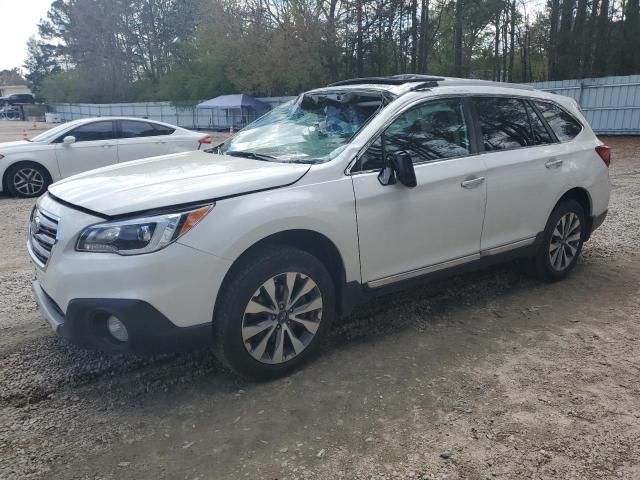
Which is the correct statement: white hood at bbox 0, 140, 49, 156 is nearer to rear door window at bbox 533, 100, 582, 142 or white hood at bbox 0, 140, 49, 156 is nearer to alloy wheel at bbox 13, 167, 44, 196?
alloy wheel at bbox 13, 167, 44, 196

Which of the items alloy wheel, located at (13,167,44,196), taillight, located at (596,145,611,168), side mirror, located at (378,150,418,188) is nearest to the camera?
side mirror, located at (378,150,418,188)

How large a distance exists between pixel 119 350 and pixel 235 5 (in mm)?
38169

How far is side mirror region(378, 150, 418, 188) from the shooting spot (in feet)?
11.1

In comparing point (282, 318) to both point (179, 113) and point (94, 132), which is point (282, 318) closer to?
point (94, 132)

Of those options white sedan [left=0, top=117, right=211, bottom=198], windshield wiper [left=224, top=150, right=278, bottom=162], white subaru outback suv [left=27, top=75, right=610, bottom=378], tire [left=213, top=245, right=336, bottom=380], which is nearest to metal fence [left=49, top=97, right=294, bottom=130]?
white sedan [left=0, top=117, right=211, bottom=198]

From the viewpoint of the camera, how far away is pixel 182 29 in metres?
55.9

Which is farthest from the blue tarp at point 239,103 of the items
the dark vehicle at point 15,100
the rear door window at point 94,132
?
the dark vehicle at point 15,100

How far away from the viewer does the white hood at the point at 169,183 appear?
284 centimetres

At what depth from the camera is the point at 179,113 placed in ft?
147

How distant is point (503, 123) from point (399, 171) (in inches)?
59.1

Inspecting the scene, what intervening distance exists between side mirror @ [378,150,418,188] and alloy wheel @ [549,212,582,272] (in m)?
1.99

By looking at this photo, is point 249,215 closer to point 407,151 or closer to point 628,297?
point 407,151

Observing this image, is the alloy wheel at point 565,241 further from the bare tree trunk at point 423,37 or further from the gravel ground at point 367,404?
the bare tree trunk at point 423,37

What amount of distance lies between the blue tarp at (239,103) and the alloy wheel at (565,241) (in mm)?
32585
